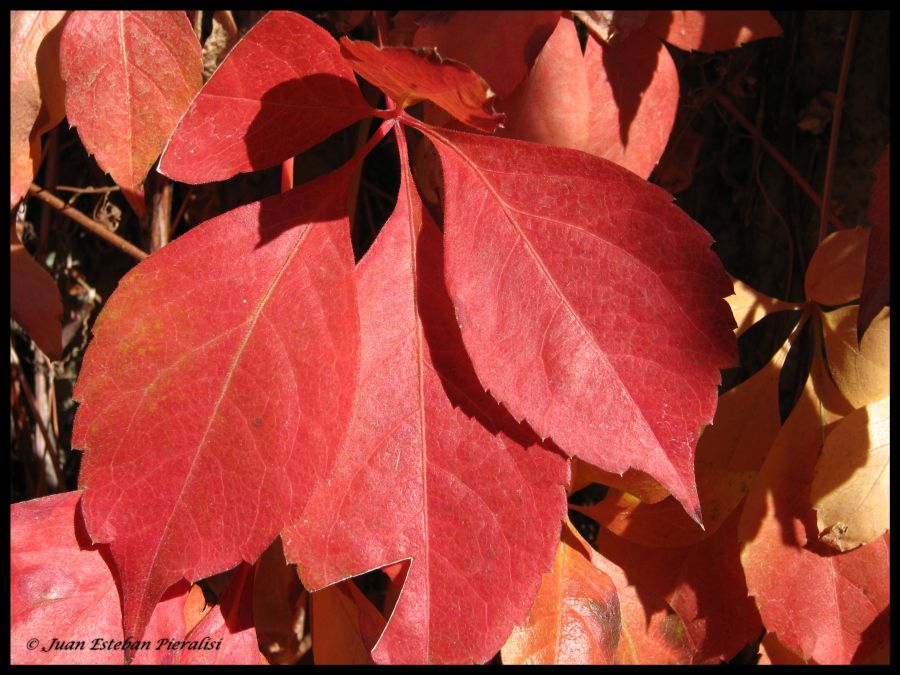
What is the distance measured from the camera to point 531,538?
60 centimetres

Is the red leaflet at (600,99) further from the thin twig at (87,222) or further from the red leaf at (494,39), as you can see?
the thin twig at (87,222)

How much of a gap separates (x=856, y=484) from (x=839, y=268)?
21cm

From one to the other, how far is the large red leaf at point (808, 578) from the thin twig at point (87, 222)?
30.1 inches

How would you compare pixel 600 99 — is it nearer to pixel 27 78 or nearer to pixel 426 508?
pixel 426 508

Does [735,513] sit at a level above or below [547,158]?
below

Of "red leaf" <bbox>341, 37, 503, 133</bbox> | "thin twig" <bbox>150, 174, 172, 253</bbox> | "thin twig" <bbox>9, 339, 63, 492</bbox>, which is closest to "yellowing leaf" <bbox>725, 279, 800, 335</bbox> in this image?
"red leaf" <bbox>341, 37, 503, 133</bbox>

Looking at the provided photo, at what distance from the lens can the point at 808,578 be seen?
2.33ft

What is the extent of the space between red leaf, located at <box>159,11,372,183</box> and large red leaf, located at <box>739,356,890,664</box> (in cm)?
54

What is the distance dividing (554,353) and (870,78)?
26.6 inches

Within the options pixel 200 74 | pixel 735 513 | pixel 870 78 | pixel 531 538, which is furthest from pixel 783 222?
pixel 200 74

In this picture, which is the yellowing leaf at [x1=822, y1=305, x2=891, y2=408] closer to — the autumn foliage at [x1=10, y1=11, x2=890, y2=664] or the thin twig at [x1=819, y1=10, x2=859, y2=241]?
the autumn foliage at [x1=10, y1=11, x2=890, y2=664]

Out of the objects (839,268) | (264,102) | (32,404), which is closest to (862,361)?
(839,268)

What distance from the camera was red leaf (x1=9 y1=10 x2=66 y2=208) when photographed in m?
0.69

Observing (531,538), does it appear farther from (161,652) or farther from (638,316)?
(161,652)
